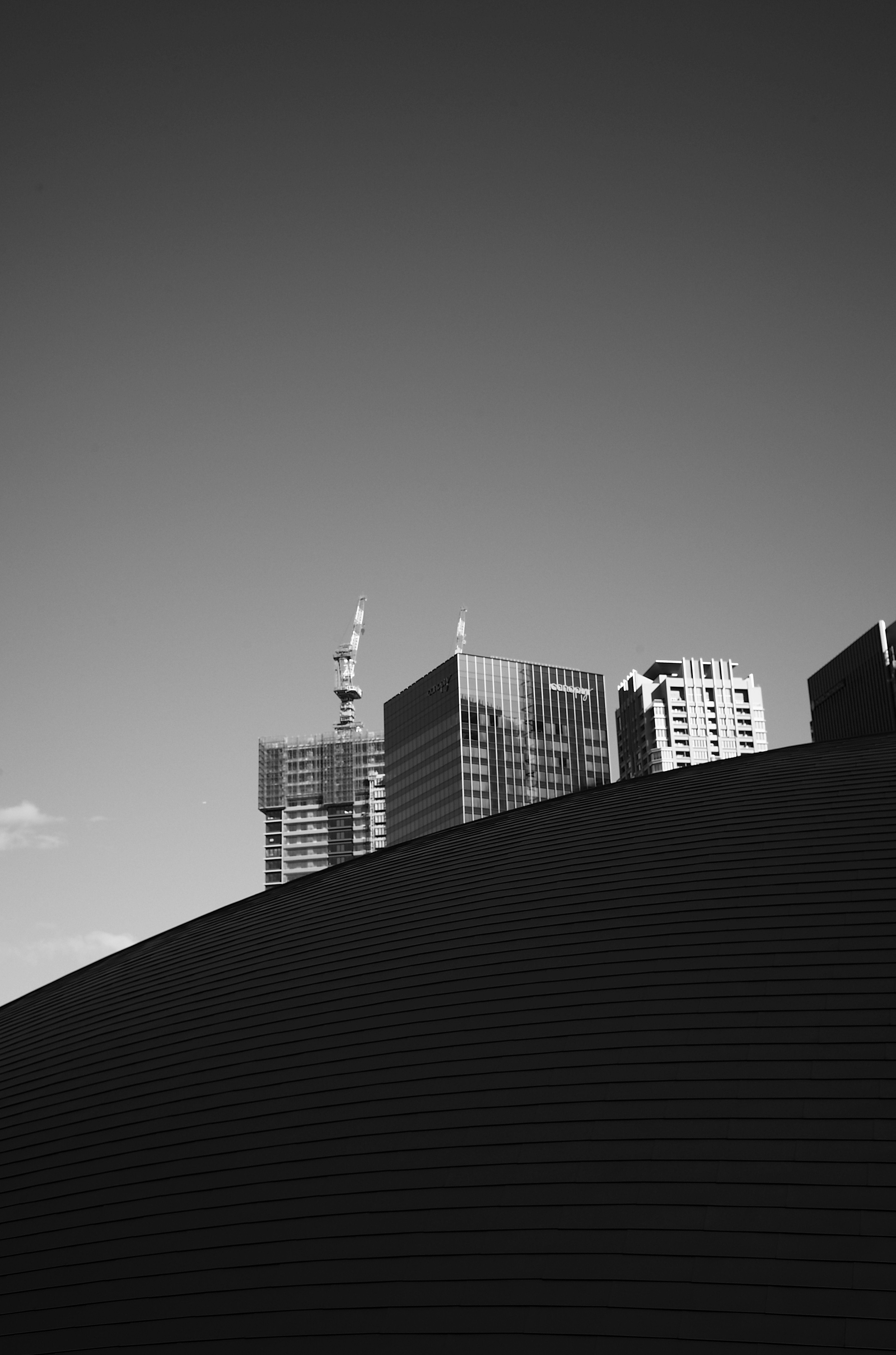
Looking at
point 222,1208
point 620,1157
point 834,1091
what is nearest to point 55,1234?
point 222,1208

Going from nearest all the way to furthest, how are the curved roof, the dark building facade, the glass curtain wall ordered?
the curved roof → the dark building facade → the glass curtain wall

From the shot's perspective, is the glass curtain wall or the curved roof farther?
the glass curtain wall

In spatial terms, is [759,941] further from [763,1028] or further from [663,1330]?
[663,1330]

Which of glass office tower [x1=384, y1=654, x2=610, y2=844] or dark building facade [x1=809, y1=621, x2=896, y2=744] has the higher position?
glass office tower [x1=384, y1=654, x2=610, y2=844]

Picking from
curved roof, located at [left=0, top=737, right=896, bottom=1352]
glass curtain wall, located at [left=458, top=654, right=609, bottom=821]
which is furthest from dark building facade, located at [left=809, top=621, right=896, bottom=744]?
curved roof, located at [left=0, top=737, right=896, bottom=1352]

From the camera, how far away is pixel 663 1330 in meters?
9.81

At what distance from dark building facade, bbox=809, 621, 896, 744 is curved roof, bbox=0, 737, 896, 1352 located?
290 feet

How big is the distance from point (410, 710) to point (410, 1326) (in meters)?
171

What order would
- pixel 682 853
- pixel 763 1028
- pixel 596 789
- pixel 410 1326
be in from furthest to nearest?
1. pixel 596 789
2. pixel 682 853
3. pixel 763 1028
4. pixel 410 1326

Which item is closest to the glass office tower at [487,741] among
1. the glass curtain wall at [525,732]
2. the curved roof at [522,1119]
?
the glass curtain wall at [525,732]

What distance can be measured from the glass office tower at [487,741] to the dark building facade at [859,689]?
5300cm

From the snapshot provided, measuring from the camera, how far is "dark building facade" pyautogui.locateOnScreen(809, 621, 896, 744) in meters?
104

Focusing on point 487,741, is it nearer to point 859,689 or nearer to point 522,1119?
point 859,689

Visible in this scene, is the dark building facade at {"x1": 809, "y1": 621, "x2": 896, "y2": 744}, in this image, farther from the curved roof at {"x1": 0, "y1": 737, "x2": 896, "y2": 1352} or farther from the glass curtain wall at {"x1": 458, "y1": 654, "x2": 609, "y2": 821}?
the curved roof at {"x1": 0, "y1": 737, "x2": 896, "y2": 1352}
